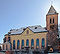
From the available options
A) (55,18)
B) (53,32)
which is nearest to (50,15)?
(55,18)

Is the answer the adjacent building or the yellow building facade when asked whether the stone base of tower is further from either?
the yellow building facade

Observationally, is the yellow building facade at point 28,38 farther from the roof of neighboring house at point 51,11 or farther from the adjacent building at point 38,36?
the roof of neighboring house at point 51,11

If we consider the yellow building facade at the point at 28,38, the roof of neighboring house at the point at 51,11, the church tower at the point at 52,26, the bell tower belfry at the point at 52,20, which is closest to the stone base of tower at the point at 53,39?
the church tower at the point at 52,26

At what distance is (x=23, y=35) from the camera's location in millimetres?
51344

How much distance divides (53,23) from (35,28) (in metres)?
7.08

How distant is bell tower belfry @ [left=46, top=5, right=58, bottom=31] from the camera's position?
47616mm

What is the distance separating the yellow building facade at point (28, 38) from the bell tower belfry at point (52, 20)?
2.76m

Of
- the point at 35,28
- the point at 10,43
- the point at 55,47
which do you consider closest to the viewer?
the point at 55,47

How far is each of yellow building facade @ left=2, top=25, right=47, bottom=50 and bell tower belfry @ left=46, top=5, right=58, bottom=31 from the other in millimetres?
2765

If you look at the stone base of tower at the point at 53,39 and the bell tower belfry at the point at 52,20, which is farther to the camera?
the bell tower belfry at the point at 52,20

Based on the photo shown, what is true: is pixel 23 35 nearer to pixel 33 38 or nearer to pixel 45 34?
pixel 33 38

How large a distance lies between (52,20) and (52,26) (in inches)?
86.9

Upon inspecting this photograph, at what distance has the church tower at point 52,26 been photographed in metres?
45.3

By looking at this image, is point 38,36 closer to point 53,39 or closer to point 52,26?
point 53,39
